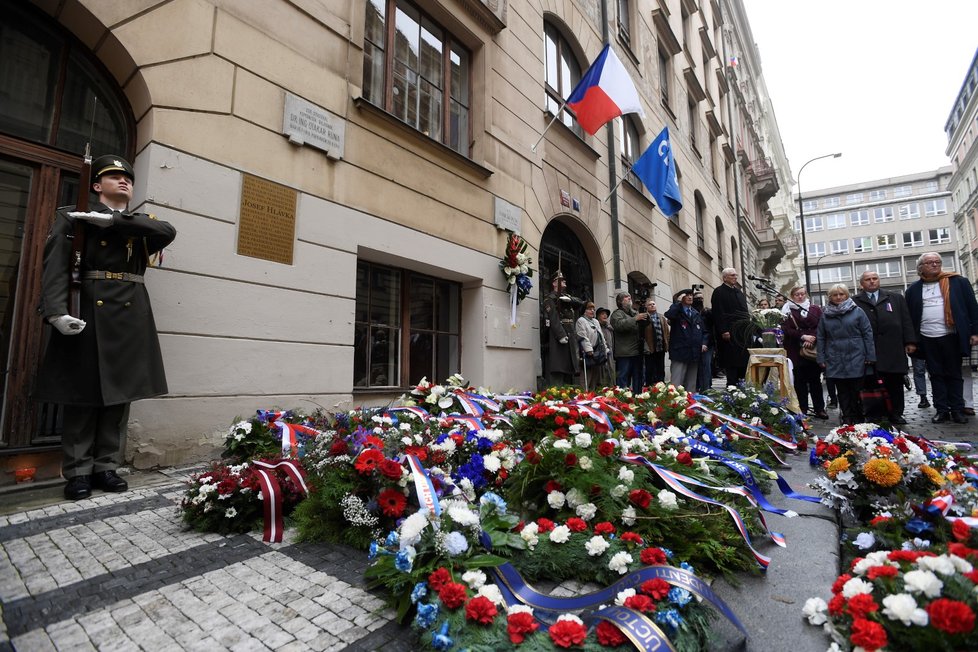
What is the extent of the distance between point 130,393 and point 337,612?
2.23 meters

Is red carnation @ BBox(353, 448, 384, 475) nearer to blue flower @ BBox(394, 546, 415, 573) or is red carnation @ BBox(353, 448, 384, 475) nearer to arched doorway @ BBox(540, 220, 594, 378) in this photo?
blue flower @ BBox(394, 546, 415, 573)

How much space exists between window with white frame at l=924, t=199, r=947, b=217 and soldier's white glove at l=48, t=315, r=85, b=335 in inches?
3148

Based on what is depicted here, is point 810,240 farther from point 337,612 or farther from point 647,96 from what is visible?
point 337,612

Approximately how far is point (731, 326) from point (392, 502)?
629 centimetres

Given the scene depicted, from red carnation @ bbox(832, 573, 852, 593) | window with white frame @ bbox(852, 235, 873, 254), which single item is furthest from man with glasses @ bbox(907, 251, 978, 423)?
window with white frame @ bbox(852, 235, 873, 254)

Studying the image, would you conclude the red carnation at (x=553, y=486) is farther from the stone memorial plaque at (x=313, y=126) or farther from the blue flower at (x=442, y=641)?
the stone memorial plaque at (x=313, y=126)

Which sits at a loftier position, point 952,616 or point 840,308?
point 840,308

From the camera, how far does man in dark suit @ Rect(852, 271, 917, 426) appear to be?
18.1 ft

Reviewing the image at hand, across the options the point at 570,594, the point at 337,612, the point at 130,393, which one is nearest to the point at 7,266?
the point at 130,393

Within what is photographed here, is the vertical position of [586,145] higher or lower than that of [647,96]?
lower

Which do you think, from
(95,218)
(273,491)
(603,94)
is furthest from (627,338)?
(95,218)

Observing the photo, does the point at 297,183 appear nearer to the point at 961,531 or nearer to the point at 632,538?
the point at 632,538

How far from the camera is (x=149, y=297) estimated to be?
3.36 metres

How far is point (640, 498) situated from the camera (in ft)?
6.79
